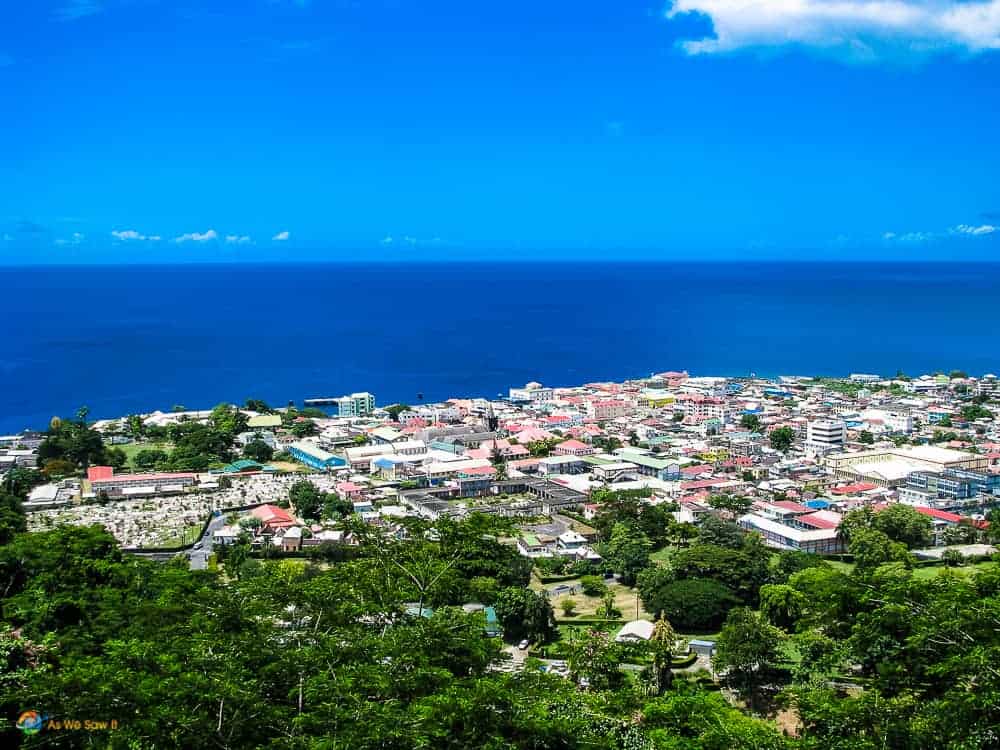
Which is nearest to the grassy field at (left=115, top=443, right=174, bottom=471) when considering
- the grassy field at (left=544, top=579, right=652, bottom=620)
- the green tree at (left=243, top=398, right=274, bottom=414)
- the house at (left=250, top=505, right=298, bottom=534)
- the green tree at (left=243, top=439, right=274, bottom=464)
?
the green tree at (left=243, top=439, right=274, bottom=464)

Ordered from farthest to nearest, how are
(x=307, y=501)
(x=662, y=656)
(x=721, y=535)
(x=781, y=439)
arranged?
1. (x=781, y=439)
2. (x=307, y=501)
3. (x=721, y=535)
4. (x=662, y=656)

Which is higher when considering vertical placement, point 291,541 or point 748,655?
point 748,655

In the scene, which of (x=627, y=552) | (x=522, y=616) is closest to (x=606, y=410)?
(x=627, y=552)

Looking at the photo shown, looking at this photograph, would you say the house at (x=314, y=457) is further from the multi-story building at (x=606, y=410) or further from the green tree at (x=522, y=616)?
the green tree at (x=522, y=616)

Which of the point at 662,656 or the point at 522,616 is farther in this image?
the point at 522,616

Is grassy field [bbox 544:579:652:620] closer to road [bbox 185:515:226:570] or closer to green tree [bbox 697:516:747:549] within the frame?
green tree [bbox 697:516:747:549]

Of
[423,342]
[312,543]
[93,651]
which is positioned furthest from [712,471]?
[423,342]

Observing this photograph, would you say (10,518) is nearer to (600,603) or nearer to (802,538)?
(600,603)

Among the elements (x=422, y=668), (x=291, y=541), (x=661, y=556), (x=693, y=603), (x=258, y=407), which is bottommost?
(x=661, y=556)
